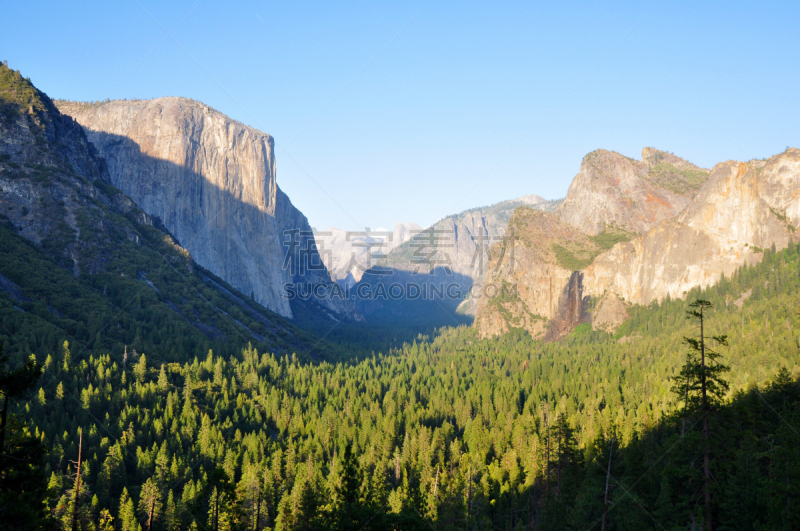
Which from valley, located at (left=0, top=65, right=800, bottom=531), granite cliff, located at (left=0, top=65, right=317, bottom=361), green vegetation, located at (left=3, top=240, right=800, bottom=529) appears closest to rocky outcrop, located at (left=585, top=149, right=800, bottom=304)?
valley, located at (left=0, top=65, right=800, bottom=531)

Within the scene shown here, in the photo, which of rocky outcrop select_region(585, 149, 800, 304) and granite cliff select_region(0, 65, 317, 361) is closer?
granite cliff select_region(0, 65, 317, 361)

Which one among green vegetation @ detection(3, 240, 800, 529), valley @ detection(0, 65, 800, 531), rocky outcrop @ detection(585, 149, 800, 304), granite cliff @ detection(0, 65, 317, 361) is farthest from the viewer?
rocky outcrop @ detection(585, 149, 800, 304)

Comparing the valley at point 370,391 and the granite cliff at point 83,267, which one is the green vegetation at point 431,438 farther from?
the granite cliff at point 83,267

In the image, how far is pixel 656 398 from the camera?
3514 inches

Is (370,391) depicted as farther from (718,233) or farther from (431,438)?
(718,233)

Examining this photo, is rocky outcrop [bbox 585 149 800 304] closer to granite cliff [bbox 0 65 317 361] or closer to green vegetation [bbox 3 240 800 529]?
green vegetation [bbox 3 240 800 529]

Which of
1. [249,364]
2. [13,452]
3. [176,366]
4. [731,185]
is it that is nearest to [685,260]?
[731,185]

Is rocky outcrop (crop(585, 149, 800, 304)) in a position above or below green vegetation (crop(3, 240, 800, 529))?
above

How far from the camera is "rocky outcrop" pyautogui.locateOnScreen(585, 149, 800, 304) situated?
500 ft

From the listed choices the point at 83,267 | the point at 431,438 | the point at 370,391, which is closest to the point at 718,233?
the point at 370,391

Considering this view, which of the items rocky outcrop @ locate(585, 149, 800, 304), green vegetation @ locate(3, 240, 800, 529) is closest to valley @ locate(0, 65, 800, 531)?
green vegetation @ locate(3, 240, 800, 529)

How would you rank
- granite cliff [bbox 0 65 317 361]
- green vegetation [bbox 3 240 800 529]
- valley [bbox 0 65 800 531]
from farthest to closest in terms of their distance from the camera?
granite cliff [bbox 0 65 317 361]
green vegetation [bbox 3 240 800 529]
valley [bbox 0 65 800 531]

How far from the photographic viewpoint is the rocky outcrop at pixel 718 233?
500ft

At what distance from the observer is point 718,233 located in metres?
163
